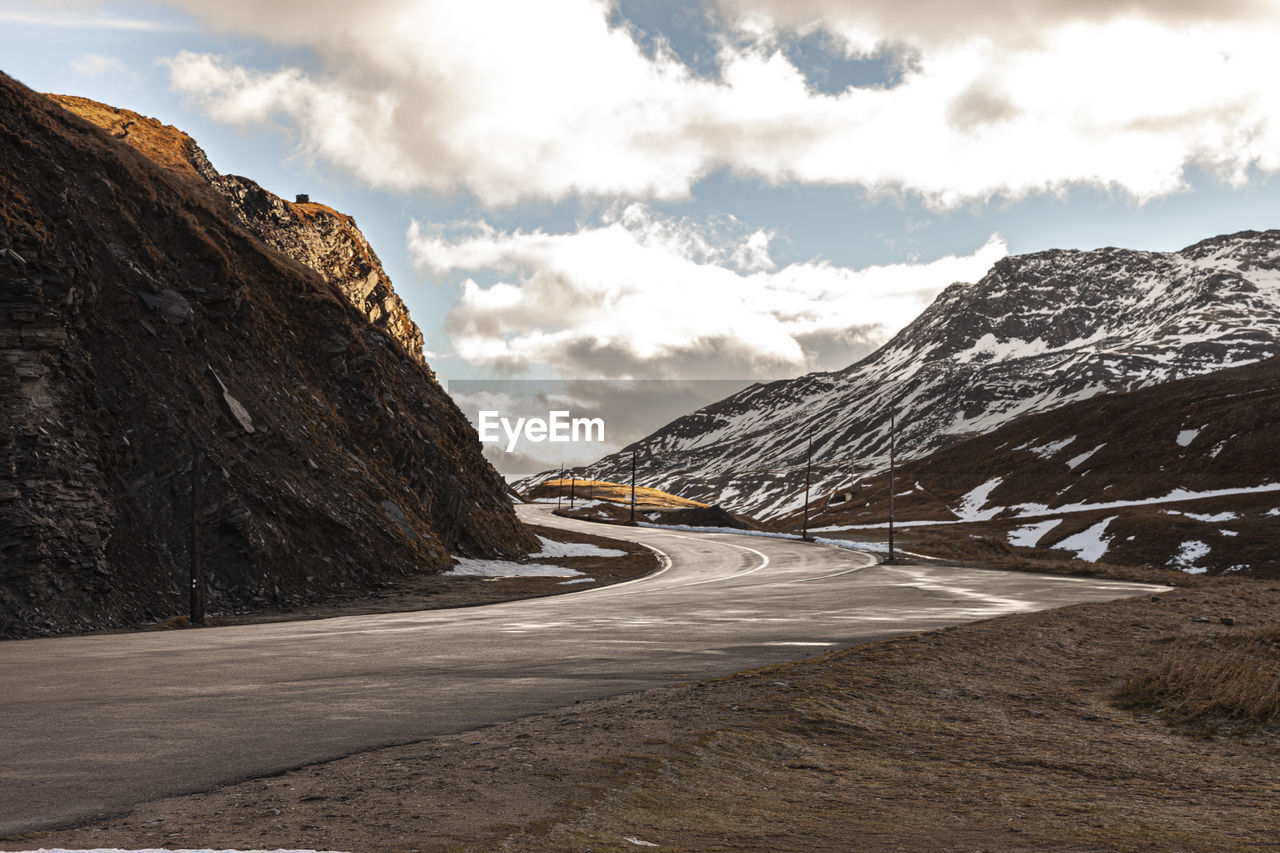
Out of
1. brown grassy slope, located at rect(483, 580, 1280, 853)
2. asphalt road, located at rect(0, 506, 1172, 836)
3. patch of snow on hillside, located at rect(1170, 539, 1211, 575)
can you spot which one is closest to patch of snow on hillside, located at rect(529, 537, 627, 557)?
asphalt road, located at rect(0, 506, 1172, 836)

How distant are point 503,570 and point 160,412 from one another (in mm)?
18617

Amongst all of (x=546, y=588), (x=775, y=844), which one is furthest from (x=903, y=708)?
(x=546, y=588)

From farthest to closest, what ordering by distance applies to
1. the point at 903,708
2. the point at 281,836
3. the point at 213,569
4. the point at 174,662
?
the point at 213,569, the point at 174,662, the point at 903,708, the point at 281,836

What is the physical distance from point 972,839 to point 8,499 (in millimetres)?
22935

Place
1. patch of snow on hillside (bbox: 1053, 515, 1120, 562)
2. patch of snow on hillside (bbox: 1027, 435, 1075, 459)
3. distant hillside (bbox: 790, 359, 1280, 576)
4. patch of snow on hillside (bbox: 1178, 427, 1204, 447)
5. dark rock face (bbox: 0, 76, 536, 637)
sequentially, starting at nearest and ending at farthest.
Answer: dark rock face (bbox: 0, 76, 536, 637)
distant hillside (bbox: 790, 359, 1280, 576)
patch of snow on hillside (bbox: 1053, 515, 1120, 562)
patch of snow on hillside (bbox: 1178, 427, 1204, 447)
patch of snow on hillside (bbox: 1027, 435, 1075, 459)

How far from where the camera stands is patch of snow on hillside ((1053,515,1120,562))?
266 ft

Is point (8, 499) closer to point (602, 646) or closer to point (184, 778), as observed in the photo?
point (602, 646)

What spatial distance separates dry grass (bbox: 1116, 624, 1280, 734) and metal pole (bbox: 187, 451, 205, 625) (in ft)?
68.4

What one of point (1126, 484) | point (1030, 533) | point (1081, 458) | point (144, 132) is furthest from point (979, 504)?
point (144, 132)

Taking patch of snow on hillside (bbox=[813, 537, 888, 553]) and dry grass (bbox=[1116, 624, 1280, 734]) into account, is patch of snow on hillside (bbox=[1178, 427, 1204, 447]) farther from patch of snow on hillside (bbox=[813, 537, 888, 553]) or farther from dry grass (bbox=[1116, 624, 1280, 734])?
dry grass (bbox=[1116, 624, 1280, 734])

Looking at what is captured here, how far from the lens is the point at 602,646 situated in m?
16.0

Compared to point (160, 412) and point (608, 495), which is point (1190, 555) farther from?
point (608, 495)

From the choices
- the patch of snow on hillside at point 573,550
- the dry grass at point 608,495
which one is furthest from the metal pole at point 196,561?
the dry grass at point 608,495

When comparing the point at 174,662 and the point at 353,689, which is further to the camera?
the point at 174,662
